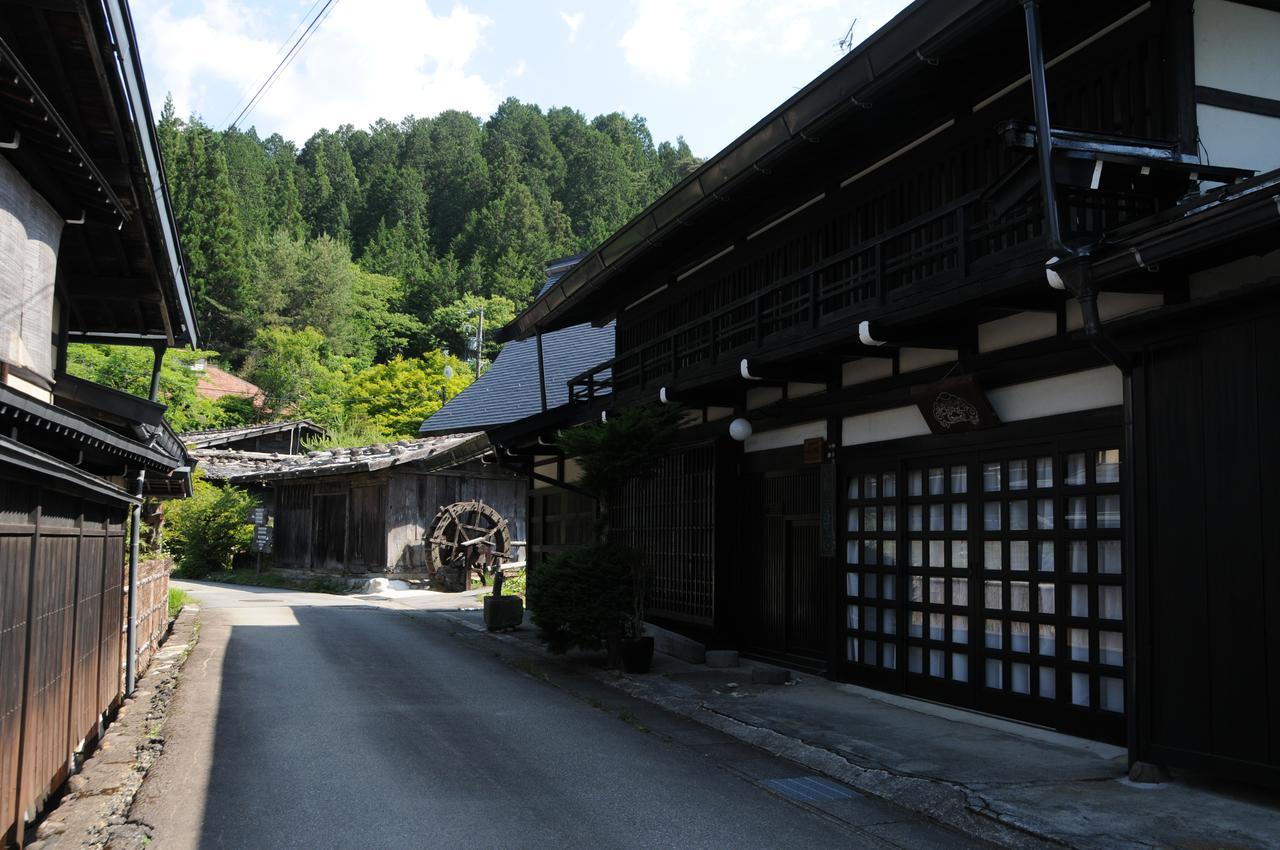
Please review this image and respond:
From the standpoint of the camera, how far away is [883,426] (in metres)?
11.1

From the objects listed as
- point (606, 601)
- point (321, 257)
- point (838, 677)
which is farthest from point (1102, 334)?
point (321, 257)

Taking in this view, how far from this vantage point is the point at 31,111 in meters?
6.98

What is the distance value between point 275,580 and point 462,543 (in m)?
7.92

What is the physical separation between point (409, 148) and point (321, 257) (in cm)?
3023

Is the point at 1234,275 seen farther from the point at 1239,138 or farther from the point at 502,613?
the point at 502,613

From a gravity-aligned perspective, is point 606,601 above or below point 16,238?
below

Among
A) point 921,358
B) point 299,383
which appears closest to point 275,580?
point 299,383

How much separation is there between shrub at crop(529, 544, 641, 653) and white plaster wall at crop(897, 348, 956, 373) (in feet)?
15.2

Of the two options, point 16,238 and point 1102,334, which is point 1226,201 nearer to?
point 1102,334

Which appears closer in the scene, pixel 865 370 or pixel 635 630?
pixel 865 370

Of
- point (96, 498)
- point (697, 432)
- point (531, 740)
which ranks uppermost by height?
point (697, 432)

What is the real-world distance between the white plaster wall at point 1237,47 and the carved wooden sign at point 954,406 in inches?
124

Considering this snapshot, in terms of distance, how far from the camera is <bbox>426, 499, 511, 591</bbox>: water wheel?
27344 mm

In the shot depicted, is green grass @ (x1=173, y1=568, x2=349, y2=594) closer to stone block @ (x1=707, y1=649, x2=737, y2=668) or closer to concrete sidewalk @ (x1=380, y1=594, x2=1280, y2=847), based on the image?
stone block @ (x1=707, y1=649, x2=737, y2=668)
